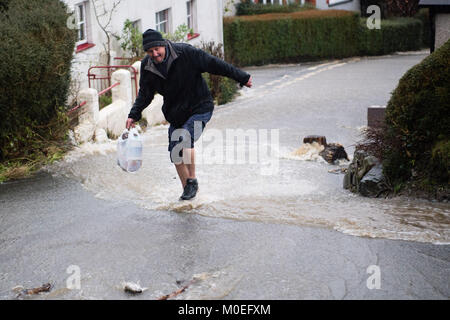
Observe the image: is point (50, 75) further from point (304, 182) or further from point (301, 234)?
point (301, 234)

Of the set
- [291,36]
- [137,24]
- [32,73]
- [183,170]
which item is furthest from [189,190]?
[291,36]

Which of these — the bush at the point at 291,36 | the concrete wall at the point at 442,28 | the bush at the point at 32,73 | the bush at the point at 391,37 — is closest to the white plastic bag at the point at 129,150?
the bush at the point at 32,73

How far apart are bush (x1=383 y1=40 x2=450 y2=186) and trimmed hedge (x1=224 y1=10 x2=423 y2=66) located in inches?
838

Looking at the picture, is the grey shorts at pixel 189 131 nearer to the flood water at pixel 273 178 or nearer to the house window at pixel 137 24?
the flood water at pixel 273 178

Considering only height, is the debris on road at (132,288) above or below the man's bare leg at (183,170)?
below

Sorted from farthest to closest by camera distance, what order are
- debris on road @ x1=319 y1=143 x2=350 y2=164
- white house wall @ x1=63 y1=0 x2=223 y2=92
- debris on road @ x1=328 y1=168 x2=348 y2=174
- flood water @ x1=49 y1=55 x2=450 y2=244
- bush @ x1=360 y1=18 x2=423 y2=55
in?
bush @ x1=360 y1=18 x2=423 y2=55, white house wall @ x1=63 y1=0 x2=223 y2=92, debris on road @ x1=319 y1=143 x2=350 y2=164, debris on road @ x1=328 y1=168 x2=348 y2=174, flood water @ x1=49 y1=55 x2=450 y2=244

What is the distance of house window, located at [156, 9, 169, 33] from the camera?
1952 centimetres

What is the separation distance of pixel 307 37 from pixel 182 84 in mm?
24215

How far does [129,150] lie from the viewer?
748 cm

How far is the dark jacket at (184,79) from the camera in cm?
718

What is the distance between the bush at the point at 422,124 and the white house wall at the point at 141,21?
5.12 meters

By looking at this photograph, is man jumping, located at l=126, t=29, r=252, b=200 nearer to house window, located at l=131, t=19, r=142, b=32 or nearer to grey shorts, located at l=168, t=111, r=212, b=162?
grey shorts, located at l=168, t=111, r=212, b=162

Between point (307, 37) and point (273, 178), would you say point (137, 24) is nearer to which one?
point (273, 178)

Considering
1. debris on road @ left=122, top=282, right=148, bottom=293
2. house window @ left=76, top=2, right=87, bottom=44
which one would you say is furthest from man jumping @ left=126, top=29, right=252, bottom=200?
house window @ left=76, top=2, right=87, bottom=44
